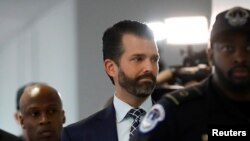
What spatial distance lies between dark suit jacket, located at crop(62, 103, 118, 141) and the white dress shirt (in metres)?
0.01

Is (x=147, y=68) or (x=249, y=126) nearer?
(x=249, y=126)

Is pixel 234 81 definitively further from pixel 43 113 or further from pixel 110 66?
pixel 43 113

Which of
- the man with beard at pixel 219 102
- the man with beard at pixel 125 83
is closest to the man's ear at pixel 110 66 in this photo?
the man with beard at pixel 125 83

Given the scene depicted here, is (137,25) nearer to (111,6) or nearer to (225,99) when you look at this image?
(225,99)

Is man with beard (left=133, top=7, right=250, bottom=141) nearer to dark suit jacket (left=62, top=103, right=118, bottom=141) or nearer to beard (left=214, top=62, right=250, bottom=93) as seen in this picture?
beard (left=214, top=62, right=250, bottom=93)

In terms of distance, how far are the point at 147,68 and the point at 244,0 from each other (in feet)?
0.88

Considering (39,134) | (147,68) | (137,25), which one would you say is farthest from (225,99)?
(39,134)

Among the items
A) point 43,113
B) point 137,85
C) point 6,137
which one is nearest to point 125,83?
point 137,85

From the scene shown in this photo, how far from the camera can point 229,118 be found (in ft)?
2.24

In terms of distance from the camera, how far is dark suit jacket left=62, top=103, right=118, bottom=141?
95 centimetres

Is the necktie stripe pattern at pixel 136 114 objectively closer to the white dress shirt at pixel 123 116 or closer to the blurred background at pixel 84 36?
the white dress shirt at pixel 123 116

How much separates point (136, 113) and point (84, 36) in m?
1.94

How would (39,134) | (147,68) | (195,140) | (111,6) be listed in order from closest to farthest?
(195,140), (147,68), (39,134), (111,6)

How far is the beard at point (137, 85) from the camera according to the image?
899 millimetres
